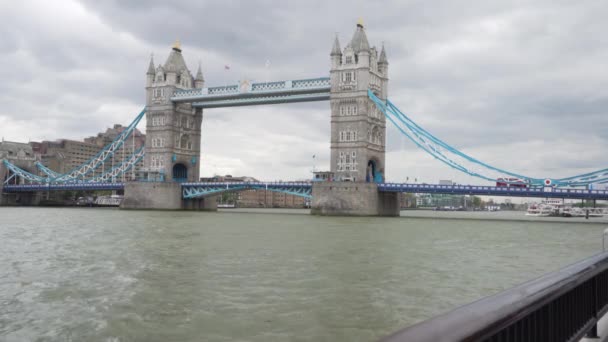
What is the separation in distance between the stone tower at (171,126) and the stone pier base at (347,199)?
23571 millimetres

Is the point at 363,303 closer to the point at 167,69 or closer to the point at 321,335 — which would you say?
the point at 321,335

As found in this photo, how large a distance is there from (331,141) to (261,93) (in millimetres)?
10457

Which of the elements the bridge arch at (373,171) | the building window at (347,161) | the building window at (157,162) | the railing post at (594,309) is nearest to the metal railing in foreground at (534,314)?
the railing post at (594,309)

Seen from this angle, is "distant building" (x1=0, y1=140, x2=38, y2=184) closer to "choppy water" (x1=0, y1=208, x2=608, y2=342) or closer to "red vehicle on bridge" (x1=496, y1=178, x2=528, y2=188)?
"red vehicle on bridge" (x1=496, y1=178, x2=528, y2=188)

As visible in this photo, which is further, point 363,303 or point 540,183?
point 540,183

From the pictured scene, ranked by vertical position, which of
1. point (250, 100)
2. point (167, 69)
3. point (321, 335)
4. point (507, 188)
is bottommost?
point (321, 335)

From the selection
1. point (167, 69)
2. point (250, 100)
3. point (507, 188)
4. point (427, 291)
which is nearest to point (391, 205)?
point (507, 188)

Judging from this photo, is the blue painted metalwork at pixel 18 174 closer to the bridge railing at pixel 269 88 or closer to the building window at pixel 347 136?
the bridge railing at pixel 269 88

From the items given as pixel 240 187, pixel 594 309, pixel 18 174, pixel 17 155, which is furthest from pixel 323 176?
pixel 17 155

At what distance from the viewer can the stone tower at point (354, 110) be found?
57969 mm

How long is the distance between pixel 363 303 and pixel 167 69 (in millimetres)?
66313

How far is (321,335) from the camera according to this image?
8109 millimetres

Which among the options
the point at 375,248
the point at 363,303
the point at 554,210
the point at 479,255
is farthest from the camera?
the point at 554,210

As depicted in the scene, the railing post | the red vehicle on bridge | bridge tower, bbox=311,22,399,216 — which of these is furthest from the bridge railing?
the railing post
